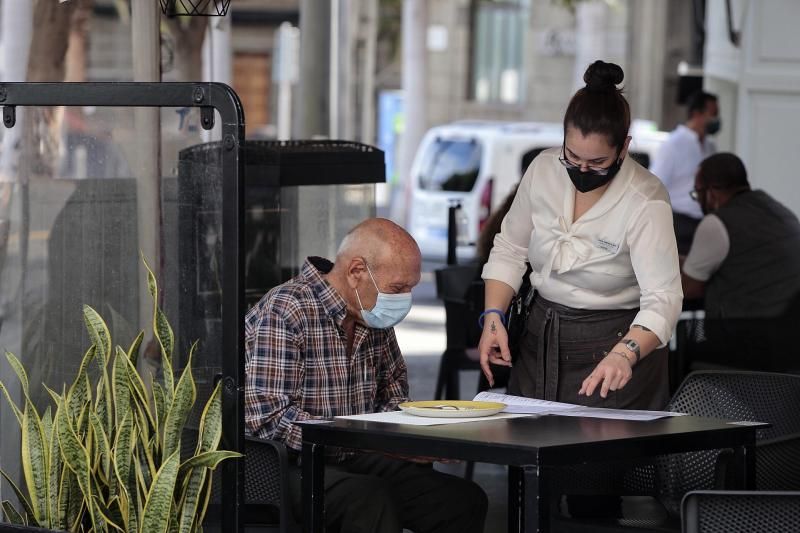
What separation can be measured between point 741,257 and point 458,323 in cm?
132

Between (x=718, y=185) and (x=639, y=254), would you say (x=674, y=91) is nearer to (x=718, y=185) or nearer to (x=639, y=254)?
(x=718, y=185)

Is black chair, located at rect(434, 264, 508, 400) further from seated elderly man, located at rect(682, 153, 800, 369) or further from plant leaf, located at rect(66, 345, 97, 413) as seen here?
plant leaf, located at rect(66, 345, 97, 413)

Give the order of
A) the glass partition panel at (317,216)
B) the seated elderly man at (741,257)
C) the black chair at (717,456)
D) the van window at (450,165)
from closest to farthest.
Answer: the black chair at (717,456)
the glass partition panel at (317,216)
the seated elderly man at (741,257)
the van window at (450,165)

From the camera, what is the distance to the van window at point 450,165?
17.7 meters

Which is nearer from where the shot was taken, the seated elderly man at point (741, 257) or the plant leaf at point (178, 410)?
the plant leaf at point (178, 410)

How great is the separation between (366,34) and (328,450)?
26.5m

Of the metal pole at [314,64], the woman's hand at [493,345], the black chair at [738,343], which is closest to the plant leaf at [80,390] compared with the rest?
the woman's hand at [493,345]

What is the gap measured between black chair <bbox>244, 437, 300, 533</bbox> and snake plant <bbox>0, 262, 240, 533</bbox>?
0.28 m

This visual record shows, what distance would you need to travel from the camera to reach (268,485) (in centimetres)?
391

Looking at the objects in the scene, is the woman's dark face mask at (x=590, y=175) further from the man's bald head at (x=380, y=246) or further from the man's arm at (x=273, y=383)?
the man's arm at (x=273, y=383)

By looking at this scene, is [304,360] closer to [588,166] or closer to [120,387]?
[120,387]

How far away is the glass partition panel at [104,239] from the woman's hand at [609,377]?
95 centimetres

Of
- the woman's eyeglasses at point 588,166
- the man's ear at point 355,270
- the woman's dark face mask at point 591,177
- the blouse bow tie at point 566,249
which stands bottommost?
the man's ear at point 355,270

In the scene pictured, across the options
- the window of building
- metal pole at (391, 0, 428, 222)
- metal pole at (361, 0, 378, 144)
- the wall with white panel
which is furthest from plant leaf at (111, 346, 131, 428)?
the window of building
